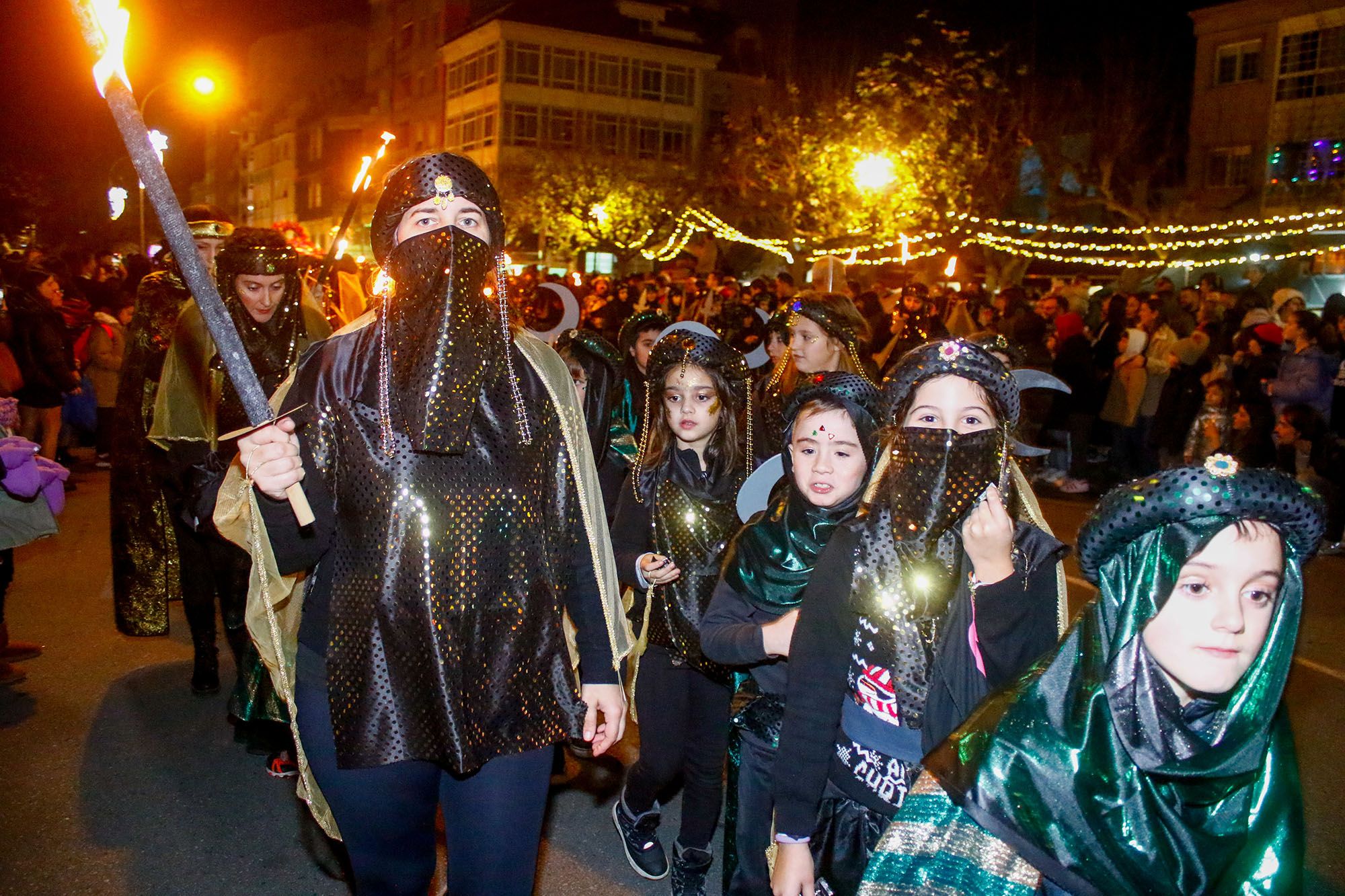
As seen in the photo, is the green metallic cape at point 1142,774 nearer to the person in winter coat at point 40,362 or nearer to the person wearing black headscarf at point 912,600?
the person wearing black headscarf at point 912,600

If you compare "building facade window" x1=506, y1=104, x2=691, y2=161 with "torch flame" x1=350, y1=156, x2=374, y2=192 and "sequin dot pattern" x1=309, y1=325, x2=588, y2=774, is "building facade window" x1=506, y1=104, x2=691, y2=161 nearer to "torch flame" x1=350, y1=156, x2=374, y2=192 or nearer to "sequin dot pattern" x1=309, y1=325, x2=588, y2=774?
"torch flame" x1=350, y1=156, x2=374, y2=192

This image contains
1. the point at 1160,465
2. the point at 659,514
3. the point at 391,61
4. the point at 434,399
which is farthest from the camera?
the point at 391,61

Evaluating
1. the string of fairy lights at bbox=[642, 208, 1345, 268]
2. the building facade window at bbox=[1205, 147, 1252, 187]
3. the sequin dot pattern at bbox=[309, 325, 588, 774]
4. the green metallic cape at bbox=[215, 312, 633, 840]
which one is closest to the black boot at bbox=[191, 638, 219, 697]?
the green metallic cape at bbox=[215, 312, 633, 840]

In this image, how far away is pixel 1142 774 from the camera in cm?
202

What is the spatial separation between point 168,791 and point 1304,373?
381 inches

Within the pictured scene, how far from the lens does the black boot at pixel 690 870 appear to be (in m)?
3.79

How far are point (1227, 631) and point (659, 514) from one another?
2.30m

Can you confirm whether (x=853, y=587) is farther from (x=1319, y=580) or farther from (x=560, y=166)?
(x=560, y=166)

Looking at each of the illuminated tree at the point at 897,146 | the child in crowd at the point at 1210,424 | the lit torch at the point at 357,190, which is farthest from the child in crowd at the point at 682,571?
the illuminated tree at the point at 897,146

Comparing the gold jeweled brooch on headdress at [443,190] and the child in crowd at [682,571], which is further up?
the gold jeweled brooch on headdress at [443,190]

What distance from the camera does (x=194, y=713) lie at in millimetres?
5508

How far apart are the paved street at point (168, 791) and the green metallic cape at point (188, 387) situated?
1425 millimetres

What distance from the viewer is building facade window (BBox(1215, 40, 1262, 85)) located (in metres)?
29.4

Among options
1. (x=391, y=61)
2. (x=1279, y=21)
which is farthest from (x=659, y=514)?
(x=391, y=61)
